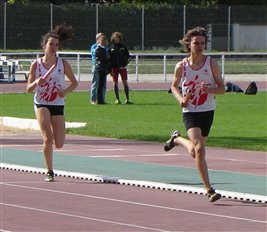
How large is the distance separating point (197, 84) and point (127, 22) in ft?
150

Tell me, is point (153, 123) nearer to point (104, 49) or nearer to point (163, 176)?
point (104, 49)

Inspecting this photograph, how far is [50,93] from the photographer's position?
14.9 meters

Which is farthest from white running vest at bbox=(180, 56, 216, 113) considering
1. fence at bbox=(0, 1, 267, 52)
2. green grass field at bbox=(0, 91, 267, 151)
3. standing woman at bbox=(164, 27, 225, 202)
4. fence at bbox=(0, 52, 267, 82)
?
fence at bbox=(0, 1, 267, 52)

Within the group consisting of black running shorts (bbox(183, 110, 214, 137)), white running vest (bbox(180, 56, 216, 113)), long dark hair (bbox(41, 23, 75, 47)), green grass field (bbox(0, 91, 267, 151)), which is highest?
long dark hair (bbox(41, 23, 75, 47))

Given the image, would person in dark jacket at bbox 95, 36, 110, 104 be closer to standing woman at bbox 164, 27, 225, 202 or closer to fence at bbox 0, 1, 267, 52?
A: standing woman at bbox 164, 27, 225, 202

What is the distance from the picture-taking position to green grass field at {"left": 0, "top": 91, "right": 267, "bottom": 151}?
2134cm

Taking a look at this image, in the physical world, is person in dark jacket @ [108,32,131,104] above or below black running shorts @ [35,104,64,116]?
below

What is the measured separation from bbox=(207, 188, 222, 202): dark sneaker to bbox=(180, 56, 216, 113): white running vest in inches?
37.6

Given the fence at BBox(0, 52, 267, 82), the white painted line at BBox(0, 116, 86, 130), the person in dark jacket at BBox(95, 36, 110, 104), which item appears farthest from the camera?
the fence at BBox(0, 52, 267, 82)

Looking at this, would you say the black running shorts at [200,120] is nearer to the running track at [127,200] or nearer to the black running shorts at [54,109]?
the running track at [127,200]

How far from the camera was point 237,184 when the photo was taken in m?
14.6

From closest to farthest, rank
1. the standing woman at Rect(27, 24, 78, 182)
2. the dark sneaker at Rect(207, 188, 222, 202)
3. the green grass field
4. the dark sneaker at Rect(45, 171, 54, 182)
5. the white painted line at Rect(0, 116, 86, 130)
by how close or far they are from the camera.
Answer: the dark sneaker at Rect(207, 188, 222, 202) < the standing woman at Rect(27, 24, 78, 182) < the dark sneaker at Rect(45, 171, 54, 182) < the green grass field < the white painted line at Rect(0, 116, 86, 130)

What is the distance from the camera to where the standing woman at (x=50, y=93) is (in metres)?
14.9

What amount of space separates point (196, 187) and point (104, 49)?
636 inches
